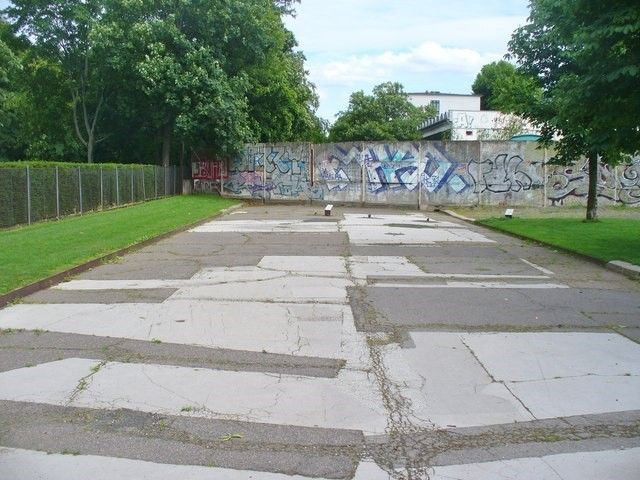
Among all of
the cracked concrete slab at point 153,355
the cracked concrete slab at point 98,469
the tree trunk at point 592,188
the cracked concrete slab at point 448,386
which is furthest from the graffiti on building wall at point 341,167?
the cracked concrete slab at point 98,469

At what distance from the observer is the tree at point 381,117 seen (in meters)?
60.0

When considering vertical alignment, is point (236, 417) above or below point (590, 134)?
below

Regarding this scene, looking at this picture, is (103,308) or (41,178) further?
(41,178)

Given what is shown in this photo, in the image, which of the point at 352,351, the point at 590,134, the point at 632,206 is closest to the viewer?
the point at 352,351

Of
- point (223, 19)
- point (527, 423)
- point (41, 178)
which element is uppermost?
point (223, 19)

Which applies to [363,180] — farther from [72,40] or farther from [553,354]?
[553,354]

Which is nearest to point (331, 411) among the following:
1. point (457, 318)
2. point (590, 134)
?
point (457, 318)

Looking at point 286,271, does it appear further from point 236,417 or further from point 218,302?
point 236,417

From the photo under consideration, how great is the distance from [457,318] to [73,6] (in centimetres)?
3260

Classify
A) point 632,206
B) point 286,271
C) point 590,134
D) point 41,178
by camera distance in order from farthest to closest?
1. point 632,206
2. point 41,178
3. point 590,134
4. point 286,271

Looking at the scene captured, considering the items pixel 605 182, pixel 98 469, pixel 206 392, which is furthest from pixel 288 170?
pixel 98 469

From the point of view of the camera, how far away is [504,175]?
3000 centimetres

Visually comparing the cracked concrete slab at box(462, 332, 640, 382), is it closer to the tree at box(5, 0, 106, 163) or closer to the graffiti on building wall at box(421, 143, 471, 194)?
the graffiti on building wall at box(421, 143, 471, 194)

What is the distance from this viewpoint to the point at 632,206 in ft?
95.1
